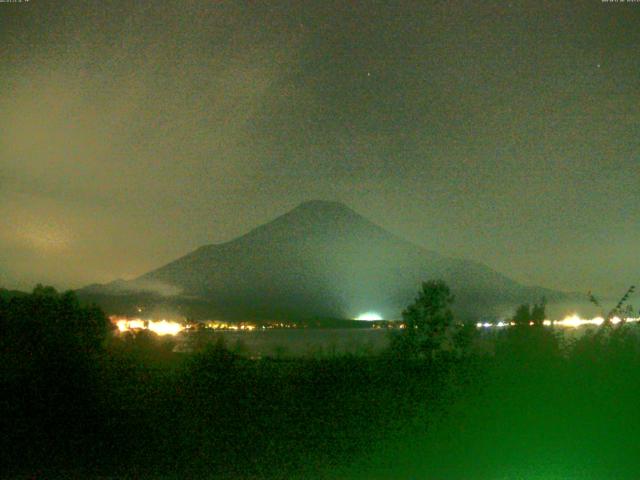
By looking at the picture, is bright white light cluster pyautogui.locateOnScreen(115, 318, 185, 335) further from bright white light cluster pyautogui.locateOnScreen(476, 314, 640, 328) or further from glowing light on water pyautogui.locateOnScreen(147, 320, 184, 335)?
bright white light cluster pyautogui.locateOnScreen(476, 314, 640, 328)

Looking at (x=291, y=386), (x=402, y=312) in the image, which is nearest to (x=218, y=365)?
(x=291, y=386)

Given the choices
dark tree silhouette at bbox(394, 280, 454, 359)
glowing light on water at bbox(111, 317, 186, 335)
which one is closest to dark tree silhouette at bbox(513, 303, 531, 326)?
dark tree silhouette at bbox(394, 280, 454, 359)

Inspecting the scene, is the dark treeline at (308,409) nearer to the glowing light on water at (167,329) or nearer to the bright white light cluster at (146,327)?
the bright white light cluster at (146,327)

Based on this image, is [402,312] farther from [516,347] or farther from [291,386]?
[291,386]

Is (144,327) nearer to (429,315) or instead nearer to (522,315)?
(522,315)

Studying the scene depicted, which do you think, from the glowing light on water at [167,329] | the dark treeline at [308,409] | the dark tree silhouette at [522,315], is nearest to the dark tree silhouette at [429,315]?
the dark tree silhouette at [522,315]

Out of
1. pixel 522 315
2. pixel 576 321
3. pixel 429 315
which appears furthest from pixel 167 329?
pixel 429 315

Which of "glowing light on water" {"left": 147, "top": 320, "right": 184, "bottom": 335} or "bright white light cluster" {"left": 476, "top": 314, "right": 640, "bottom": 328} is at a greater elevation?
"bright white light cluster" {"left": 476, "top": 314, "right": 640, "bottom": 328}

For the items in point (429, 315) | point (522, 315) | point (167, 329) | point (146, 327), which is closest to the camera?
point (522, 315)

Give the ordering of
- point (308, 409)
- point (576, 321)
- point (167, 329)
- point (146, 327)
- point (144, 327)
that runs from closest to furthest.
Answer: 1. point (308, 409)
2. point (576, 321)
3. point (144, 327)
4. point (146, 327)
5. point (167, 329)
